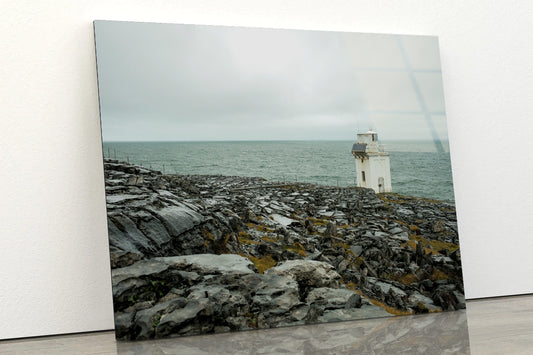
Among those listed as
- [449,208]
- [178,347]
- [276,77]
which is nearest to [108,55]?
[276,77]

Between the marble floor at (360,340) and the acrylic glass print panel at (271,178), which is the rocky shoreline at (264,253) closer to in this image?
the acrylic glass print panel at (271,178)

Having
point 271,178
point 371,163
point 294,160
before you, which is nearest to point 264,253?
point 271,178

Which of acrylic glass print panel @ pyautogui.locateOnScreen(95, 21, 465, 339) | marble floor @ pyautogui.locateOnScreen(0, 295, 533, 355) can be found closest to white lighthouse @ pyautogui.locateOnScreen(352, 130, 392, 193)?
acrylic glass print panel @ pyautogui.locateOnScreen(95, 21, 465, 339)

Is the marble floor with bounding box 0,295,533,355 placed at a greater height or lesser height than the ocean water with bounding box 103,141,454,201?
lesser

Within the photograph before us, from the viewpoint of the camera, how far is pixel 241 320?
4219mm

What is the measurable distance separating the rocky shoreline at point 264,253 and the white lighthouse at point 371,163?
0.10 m

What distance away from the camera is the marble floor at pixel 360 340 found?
11.0 feet

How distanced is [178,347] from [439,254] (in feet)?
8.11

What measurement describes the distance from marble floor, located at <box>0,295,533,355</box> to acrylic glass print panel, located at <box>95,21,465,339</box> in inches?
8.3

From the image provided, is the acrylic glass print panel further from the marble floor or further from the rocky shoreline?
the marble floor

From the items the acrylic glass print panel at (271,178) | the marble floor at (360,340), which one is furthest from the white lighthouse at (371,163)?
the marble floor at (360,340)

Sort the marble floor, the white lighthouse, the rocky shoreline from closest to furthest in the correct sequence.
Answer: the marble floor
the rocky shoreline
the white lighthouse

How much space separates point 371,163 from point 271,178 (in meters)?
0.92

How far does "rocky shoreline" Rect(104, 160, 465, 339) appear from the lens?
4145 millimetres
